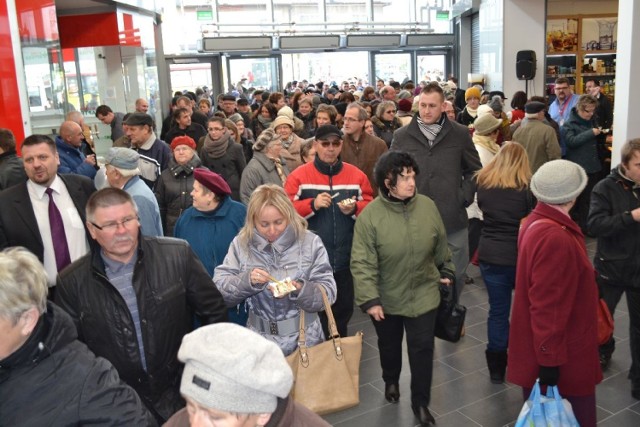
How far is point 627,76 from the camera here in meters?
7.60

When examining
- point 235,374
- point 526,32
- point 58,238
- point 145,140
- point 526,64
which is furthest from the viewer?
point 526,32

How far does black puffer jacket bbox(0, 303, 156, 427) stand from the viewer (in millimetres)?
2078

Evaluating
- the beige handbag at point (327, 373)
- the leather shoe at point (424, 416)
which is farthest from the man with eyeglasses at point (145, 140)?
the beige handbag at point (327, 373)

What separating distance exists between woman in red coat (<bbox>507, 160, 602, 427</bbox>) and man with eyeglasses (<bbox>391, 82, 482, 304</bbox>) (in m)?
1.65

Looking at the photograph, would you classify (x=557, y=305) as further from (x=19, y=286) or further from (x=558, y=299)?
(x=19, y=286)

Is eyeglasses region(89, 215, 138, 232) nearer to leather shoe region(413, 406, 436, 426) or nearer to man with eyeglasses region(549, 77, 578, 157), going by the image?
leather shoe region(413, 406, 436, 426)

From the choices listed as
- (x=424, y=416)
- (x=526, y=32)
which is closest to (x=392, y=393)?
(x=424, y=416)

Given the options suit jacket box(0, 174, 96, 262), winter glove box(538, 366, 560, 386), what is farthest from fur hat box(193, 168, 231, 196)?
winter glove box(538, 366, 560, 386)

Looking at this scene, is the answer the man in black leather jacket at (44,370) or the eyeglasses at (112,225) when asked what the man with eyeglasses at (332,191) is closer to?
the eyeglasses at (112,225)

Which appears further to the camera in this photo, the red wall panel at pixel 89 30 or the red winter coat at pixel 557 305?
the red wall panel at pixel 89 30

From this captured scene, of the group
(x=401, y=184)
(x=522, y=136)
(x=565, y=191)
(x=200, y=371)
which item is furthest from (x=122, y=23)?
(x=200, y=371)

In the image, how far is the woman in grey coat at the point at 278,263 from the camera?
3697 mm

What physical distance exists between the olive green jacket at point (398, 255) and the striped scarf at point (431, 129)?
1150 millimetres

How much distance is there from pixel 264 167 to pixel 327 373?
303cm
